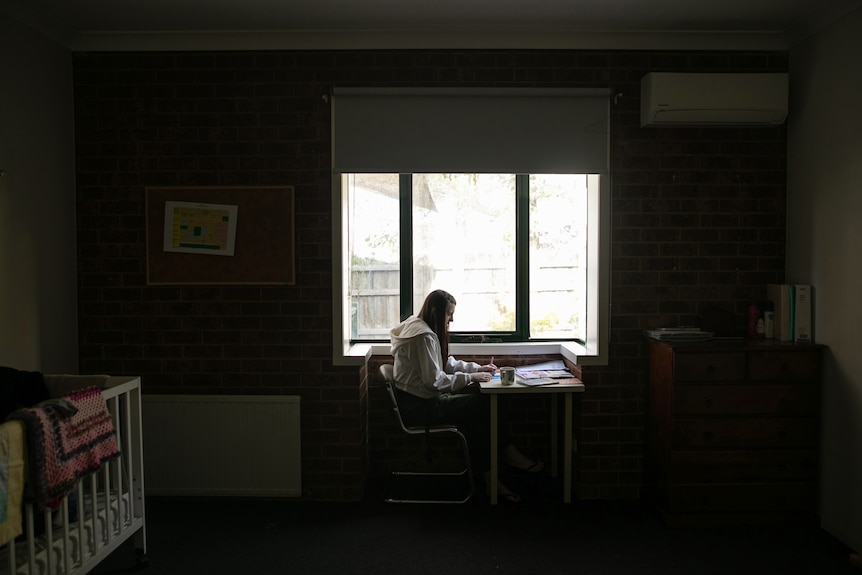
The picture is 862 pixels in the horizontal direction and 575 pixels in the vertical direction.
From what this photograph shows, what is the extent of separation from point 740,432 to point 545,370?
1.11 meters

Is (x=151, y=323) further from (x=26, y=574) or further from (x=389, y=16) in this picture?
(x=389, y=16)

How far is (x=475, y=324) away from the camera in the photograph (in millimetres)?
4121

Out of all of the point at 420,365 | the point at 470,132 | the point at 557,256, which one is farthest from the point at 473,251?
the point at 420,365

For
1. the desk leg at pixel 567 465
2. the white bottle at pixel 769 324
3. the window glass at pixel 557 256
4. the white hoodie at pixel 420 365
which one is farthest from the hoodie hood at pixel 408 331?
the white bottle at pixel 769 324

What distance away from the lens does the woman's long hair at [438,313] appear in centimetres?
366

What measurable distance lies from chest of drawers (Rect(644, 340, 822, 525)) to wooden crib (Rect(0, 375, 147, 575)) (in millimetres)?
2684

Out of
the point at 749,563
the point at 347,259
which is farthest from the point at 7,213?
the point at 749,563

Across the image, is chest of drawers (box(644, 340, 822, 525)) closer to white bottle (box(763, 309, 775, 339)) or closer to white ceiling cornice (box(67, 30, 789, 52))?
white bottle (box(763, 309, 775, 339))

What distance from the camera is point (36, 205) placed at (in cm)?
332

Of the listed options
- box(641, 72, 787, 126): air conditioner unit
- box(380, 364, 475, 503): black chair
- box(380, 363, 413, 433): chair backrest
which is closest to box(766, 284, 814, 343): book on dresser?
box(641, 72, 787, 126): air conditioner unit

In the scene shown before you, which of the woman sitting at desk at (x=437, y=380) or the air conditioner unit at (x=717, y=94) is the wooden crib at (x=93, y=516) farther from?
the air conditioner unit at (x=717, y=94)

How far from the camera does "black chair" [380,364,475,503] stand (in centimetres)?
356

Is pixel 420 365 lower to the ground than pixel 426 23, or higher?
lower

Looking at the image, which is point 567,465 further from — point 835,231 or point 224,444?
point 224,444
